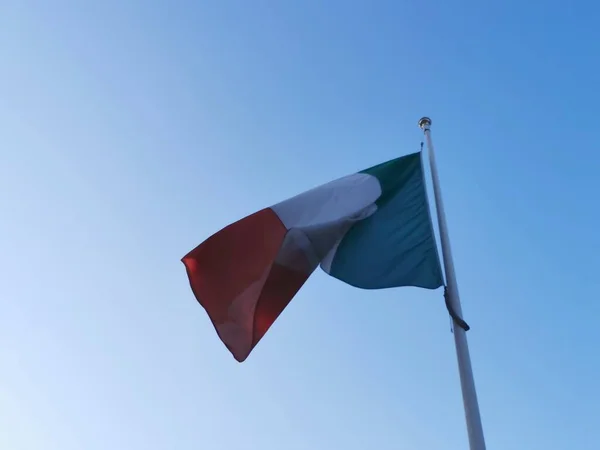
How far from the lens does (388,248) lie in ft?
32.0

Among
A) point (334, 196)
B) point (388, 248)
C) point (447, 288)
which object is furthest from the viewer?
point (334, 196)

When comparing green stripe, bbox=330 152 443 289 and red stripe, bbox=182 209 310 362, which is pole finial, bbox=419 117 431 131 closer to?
green stripe, bbox=330 152 443 289

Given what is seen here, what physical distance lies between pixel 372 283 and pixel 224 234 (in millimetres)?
2489

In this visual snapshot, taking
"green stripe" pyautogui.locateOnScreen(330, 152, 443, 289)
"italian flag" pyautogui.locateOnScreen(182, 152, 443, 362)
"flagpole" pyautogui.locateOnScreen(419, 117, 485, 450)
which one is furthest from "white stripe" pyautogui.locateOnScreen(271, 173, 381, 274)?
"flagpole" pyautogui.locateOnScreen(419, 117, 485, 450)

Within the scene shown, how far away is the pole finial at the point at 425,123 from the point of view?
11862mm

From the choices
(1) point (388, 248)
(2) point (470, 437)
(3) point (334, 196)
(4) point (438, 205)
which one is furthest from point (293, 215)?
(2) point (470, 437)

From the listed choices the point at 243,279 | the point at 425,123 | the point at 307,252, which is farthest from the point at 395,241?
the point at 425,123

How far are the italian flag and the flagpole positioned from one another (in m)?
0.17

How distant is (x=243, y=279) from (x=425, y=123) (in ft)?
15.0

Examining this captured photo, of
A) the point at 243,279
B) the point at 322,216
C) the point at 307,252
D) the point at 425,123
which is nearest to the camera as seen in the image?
the point at 243,279

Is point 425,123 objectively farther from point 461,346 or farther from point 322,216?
point 461,346

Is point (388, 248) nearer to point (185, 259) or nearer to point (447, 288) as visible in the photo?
point (447, 288)

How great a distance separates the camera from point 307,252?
1003 centimetres

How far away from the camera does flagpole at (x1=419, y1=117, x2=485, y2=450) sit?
7.45 m
